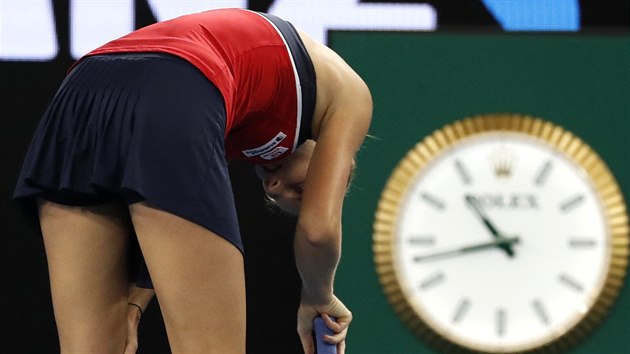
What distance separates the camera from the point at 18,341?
3258mm

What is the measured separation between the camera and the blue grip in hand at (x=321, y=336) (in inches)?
85.0

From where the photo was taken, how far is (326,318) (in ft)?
7.04

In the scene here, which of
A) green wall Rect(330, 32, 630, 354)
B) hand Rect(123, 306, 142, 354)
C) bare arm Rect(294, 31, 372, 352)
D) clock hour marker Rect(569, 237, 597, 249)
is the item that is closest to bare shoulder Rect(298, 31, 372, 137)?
bare arm Rect(294, 31, 372, 352)

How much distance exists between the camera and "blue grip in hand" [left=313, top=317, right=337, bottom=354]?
216cm

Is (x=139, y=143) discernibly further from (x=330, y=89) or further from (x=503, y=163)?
(x=503, y=163)

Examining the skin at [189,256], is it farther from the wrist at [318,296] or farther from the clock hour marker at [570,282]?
the clock hour marker at [570,282]

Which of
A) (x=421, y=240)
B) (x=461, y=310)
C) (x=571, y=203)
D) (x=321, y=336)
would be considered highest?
(x=321, y=336)

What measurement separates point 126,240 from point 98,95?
0.23 m

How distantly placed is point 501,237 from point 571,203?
0.64 ft

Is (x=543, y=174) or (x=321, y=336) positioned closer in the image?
(x=321, y=336)

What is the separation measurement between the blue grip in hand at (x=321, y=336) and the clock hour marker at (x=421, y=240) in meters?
0.89

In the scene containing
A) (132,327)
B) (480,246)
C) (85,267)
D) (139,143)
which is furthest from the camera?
(480,246)

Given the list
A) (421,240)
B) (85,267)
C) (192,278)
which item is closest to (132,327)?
(85,267)

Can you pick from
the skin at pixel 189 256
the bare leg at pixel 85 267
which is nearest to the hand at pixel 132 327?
the skin at pixel 189 256
